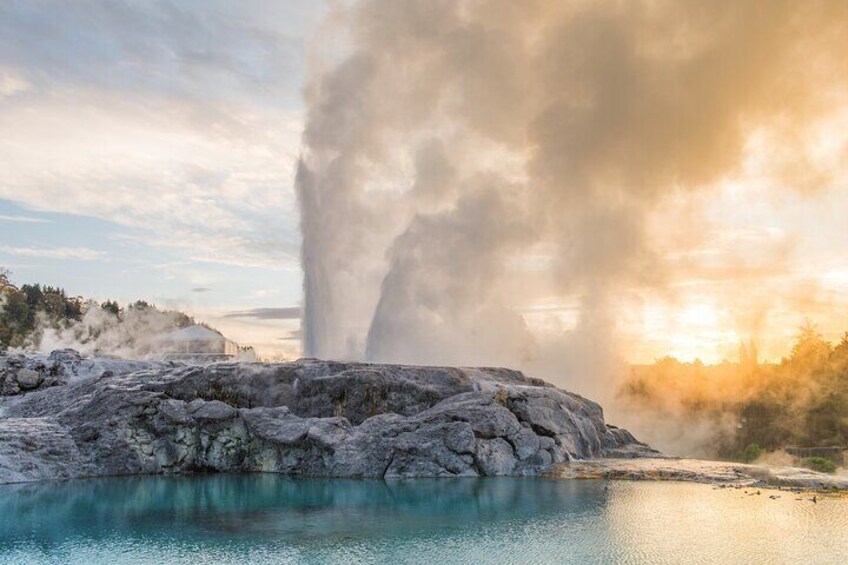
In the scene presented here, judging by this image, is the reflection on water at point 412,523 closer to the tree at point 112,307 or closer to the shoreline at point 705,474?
the shoreline at point 705,474

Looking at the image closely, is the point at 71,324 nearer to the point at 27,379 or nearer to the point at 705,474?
the point at 27,379

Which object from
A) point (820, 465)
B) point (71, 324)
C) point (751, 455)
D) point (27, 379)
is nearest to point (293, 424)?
point (27, 379)

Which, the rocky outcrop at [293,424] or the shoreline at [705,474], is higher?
the rocky outcrop at [293,424]

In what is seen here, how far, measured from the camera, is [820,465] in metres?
52.4

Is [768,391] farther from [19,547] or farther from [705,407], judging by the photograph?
[19,547]

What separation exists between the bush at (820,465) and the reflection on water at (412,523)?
2042cm

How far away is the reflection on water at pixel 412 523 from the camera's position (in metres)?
22.9

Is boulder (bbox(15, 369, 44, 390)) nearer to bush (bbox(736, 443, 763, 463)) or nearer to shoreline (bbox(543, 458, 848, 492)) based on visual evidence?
shoreline (bbox(543, 458, 848, 492))

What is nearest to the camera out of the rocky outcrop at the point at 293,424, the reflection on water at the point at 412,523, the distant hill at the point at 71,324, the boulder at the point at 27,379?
the reflection on water at the point at 412,523

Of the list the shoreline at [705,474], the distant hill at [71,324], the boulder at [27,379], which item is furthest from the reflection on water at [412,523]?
the distant hill at [71,324]

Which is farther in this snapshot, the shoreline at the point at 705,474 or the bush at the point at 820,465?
the bush at the point at 820,465

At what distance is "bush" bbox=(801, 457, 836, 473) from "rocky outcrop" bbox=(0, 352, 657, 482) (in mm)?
17612

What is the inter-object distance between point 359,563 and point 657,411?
87.0m

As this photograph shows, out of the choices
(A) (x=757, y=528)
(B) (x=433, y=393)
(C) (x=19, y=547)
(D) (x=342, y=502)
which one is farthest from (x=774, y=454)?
(C) (x=19, y=547)
